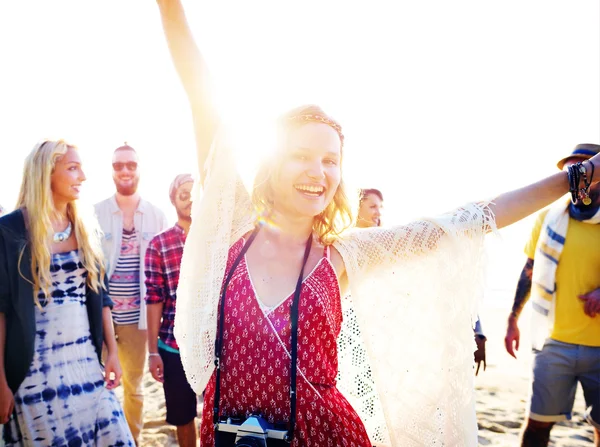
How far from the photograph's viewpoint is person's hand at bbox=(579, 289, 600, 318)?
11.0 ft

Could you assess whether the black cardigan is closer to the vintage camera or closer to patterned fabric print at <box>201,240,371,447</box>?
patterned fabric print at <box>201,240,371,447</box>

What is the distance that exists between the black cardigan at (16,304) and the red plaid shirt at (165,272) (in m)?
1.14

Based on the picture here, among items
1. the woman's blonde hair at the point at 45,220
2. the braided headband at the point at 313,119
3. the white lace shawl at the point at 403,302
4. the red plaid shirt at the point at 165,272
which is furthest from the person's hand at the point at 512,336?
the woman's blonde hair at the point at 45,220

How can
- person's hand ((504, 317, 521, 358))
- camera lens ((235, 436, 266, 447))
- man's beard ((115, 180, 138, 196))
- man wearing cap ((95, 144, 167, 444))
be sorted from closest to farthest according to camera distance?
1. camera lens ((235, 436, 266, 447))
2. person's hand ((504, 317, 521, 358))
3. man wearing cap ((95, 144, 167, 444))
4. man's beard ((115, 180, 138, 196))

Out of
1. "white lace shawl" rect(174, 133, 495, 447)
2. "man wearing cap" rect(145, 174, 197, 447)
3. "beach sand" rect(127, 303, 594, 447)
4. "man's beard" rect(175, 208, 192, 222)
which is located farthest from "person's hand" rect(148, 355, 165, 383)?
"white lace shawl" rect(174, 133, 495, 447)

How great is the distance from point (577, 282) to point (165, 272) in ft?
10.3

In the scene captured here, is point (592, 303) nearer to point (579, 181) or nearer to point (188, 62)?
point (579, 181)

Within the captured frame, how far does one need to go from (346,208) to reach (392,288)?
1.35ft

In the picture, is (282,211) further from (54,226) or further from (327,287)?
(54,226)

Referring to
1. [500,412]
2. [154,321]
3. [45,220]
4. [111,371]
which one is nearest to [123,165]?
[154,321]

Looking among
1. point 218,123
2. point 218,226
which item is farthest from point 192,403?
point 218,123

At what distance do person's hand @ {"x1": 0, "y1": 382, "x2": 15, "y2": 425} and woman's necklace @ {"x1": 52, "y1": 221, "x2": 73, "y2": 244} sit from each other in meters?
0.84

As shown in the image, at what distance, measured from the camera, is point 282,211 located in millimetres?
1870

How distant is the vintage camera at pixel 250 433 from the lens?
1.39 meters
